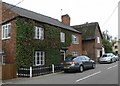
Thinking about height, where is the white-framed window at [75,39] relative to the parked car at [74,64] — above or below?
above

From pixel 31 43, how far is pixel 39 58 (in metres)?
2.64

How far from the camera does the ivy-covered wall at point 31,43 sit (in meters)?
21.9

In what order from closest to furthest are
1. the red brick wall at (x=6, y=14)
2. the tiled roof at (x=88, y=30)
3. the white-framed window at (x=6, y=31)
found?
the red brick wall at (x=6, y=14), the white-framed window at (x=6, y=31), the tiled roof at (x=88, y=30)

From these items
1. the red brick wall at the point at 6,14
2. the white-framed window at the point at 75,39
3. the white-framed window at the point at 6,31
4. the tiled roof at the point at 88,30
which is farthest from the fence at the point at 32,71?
the tiled roof at the point at 88,30

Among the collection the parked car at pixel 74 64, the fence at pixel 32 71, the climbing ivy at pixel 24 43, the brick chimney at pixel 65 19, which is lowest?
the fence at pixel 32 71

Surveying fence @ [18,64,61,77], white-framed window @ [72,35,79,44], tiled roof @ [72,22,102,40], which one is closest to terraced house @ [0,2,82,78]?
fence @ [18,64,61,77]

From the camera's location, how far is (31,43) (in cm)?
2316

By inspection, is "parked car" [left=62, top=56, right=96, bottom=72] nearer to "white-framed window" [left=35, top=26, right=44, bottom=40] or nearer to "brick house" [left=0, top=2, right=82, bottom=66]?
"brick house" [left=0, top=2, right=82, bottom=66]

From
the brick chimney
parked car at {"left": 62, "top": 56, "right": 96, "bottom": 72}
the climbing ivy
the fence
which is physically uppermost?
the brick chimney

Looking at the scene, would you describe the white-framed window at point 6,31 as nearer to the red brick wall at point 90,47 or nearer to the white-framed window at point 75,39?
the white-framed window at point 75,39

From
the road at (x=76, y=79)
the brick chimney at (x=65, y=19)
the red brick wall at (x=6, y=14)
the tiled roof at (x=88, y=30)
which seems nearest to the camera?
the road at (x=76, y=79)

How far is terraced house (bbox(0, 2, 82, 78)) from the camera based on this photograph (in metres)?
22.1

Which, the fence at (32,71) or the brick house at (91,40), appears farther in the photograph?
the brick house at (91,40)

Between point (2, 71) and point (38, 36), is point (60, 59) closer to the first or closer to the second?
point (38, 36)
